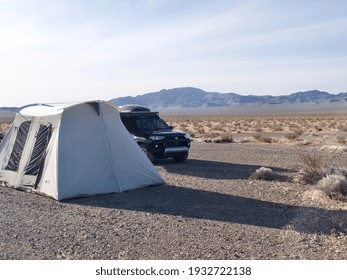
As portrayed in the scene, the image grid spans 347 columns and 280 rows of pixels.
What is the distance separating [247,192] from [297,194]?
1.25 meters

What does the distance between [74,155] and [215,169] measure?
21.4ft

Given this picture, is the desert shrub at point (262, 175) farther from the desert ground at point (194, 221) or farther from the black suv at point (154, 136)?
the black suv at point (154, 136)

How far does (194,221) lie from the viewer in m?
9.36

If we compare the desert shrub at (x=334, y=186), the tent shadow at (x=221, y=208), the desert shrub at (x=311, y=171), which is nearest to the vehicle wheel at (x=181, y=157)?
the desert shrub at (x=311, y=171)

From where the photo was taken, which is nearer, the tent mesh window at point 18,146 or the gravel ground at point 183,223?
the gravel ground at point 183,223

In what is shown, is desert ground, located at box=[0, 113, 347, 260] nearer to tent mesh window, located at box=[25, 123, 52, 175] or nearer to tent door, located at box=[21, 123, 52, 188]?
tent door, located at box=[21, 123, 52, 188]

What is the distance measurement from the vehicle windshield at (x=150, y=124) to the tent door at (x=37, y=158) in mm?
6028

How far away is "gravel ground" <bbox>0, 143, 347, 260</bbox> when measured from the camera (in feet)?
24.6

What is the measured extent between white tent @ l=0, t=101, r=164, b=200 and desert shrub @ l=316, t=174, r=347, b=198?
4396 millimetres

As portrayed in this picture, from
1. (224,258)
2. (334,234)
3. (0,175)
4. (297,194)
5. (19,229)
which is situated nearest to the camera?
(224,258)

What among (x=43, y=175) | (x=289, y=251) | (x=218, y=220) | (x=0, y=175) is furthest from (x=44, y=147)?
(x=289, y=251)

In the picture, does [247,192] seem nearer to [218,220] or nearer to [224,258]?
[218,220]

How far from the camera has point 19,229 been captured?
351 inches

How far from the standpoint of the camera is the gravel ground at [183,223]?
24.6 feet
